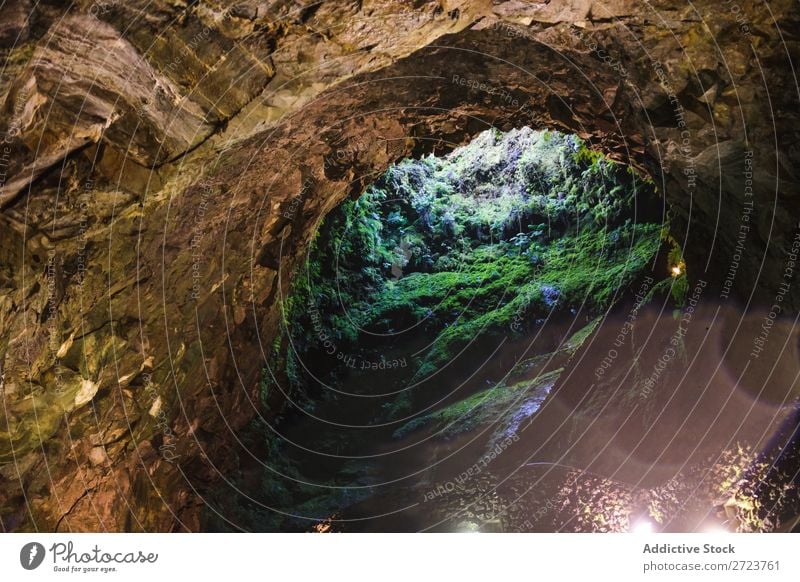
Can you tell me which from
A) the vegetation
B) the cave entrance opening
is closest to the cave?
the cave entrance opening

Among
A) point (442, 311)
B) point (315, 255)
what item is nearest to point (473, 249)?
point (442, 311)

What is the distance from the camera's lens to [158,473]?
576 centimetres

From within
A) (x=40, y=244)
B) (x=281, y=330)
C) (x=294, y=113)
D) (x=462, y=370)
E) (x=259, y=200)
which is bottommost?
(x=462, y=370)

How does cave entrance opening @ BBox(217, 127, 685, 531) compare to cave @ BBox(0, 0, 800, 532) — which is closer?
cave @ BBox(0, 0, 800, 532)

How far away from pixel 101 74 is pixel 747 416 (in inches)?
247

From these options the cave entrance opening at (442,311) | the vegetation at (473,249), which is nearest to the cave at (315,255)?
the cave entrance opening at (442,311)

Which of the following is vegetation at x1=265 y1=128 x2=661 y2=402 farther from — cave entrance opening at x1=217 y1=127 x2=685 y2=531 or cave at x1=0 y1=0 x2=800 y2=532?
cave at x1=0 y1=0 x2=800 y2=532

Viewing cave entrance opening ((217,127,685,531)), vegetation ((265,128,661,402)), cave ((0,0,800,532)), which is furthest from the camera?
vegetation ((265,128,661,402))

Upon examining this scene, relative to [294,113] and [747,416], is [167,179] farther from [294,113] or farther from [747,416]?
[747,416]

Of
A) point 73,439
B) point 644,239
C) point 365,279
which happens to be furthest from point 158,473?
point 644,239

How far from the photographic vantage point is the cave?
3.65m

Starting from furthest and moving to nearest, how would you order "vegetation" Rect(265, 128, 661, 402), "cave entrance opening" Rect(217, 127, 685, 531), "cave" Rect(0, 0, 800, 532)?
"vegetation" Rect(265, 128, 661, 402) < "cave entrance opening" Rect(217, 127, 685, 531) < "cave" Rect(0, 0, 800, 532)

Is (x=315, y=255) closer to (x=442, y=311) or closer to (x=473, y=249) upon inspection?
(x=442, y=311)

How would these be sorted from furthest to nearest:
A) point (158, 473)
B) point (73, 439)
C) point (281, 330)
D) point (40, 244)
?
point (281, 330), point (158, 473), point (73, 439), point (40, 244)
